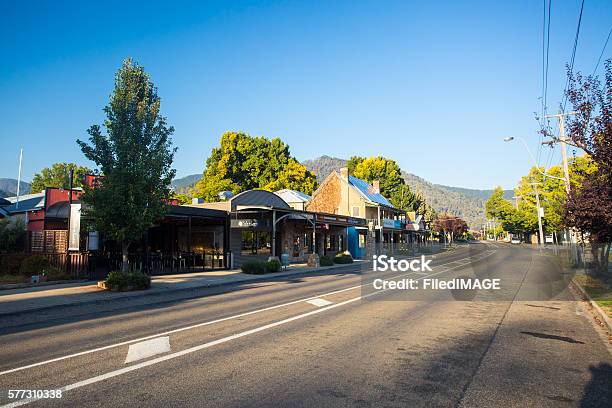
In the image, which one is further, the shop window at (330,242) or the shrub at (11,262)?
the shop window at (330,242)

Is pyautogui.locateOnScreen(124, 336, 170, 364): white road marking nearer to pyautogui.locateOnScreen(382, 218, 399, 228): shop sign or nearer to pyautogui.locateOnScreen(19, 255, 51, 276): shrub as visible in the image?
pyautogui.locateOnScreen(19, 255, 51, 276): shrub

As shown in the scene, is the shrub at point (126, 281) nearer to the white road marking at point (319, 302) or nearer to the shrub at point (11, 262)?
the shrub at point (11, 262)

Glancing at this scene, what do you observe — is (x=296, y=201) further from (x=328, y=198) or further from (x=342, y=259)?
(x=342, y=259)

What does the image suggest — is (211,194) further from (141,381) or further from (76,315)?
(141,381)

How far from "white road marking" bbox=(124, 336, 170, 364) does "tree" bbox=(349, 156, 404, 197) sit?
7649cm

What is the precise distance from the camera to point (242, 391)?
200 inches

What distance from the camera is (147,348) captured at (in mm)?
7246

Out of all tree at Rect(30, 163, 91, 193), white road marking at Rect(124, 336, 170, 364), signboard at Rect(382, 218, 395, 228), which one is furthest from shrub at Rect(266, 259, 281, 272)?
tree at Rect(30, 163, 91, 193)

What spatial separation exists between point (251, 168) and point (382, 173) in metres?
31.3

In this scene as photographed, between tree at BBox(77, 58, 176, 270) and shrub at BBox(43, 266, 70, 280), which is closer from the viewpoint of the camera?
tree at BBox(77, 58, 176, 270)

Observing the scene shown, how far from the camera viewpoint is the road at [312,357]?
4.99 meters

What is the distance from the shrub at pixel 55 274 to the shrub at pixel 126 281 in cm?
444

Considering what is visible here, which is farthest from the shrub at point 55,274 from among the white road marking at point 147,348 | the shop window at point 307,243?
the shop window at point 307,243

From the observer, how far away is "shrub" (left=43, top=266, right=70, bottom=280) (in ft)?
61.4
